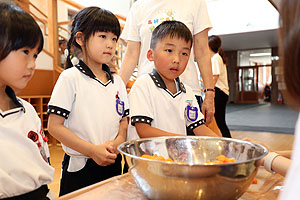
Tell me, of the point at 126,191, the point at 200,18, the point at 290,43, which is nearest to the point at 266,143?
the point at 200,18

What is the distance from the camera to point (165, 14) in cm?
149

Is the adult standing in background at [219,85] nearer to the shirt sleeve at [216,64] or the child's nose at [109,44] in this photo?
the shirt sleeve at [216,64]

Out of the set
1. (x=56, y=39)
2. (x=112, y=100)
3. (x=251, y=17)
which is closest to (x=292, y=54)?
(x=112, y=100)

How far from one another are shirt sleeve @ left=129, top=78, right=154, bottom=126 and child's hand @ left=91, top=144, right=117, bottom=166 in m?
0.18

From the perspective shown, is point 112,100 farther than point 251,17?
No

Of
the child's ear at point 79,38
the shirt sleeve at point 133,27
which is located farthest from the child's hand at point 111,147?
the shirt sleeve at point 133,27

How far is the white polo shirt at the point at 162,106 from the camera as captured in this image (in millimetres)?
1205

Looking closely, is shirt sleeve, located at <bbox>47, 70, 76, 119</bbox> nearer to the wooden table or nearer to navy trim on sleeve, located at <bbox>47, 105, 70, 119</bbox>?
navy trim on sleeve, located at <bbox>47, 105, 70, 119</bbox>

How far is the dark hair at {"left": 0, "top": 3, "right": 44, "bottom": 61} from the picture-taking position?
0.73 m

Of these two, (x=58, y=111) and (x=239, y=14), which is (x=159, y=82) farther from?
(x=239, y=14)

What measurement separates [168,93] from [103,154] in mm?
402

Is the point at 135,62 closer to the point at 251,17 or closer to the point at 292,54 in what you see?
the point at 292,54

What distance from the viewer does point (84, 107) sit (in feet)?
3.71

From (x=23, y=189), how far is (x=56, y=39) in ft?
15.6
